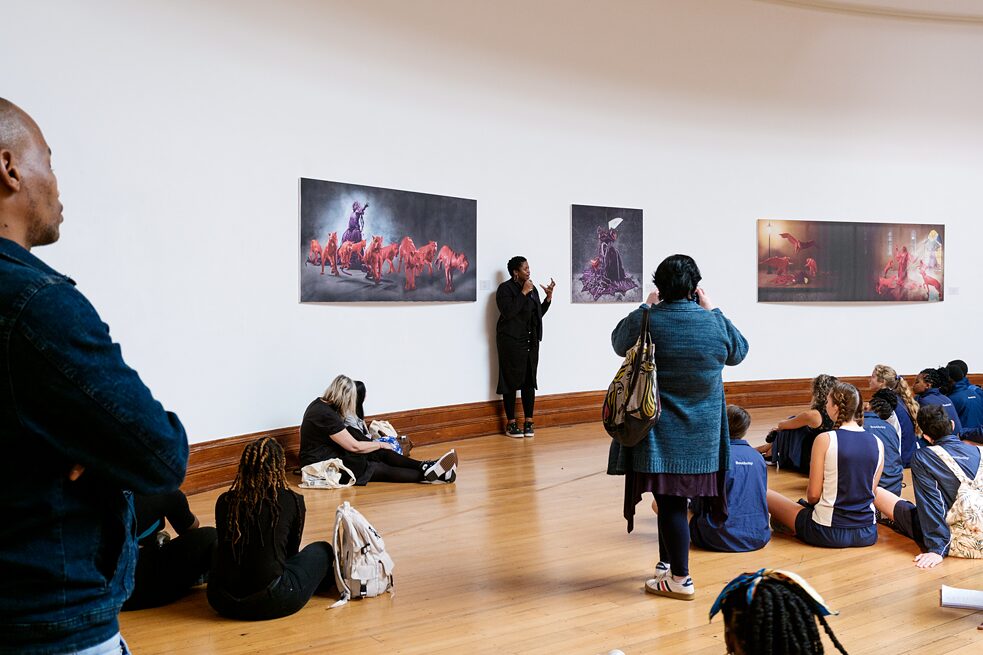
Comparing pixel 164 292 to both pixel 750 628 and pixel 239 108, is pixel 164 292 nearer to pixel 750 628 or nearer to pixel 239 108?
pixel 239 108

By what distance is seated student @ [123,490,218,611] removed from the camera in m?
5.52

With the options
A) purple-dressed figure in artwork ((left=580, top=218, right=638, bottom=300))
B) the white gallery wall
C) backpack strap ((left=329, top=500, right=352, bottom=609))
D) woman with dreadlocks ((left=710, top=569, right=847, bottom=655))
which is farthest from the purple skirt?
purple-dressed figure in artwork ((left=580, top=218, right=638, bottom=300))

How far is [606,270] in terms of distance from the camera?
47.8ft

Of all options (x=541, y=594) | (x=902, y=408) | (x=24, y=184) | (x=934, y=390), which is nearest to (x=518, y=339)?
(x=902, y=408)

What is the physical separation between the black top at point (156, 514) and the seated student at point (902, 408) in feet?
23.3

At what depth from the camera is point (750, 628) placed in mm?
2387

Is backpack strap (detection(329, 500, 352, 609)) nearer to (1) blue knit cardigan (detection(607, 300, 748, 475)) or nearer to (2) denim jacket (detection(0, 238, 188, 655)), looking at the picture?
(1) blue knit cardigan (detection(607, 300, 748, 475))

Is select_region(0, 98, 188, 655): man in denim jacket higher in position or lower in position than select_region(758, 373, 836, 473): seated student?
higher

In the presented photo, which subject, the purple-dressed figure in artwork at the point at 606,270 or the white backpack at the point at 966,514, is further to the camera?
the purple-dressed figure in artwork at the point at 606,270

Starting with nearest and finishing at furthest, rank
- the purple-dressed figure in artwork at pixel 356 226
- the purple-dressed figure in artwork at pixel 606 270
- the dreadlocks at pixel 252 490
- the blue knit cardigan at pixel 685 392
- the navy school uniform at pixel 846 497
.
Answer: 1. the dreadlocks at pixel 252 490
2. the blue knit cardigan at pixel 685 392
3. the navy school uniform at pixel 846 497
4. the purple-dressed figure in artwork at pixel 356 226
5. the purple-dressed figure in artwork at pixel 606 270

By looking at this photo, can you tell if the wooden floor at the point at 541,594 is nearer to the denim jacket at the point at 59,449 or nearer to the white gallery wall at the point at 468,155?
the white gallery wall at the point at 468,155

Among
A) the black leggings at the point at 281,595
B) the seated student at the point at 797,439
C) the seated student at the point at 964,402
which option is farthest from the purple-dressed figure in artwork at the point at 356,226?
the seated student at the point at 964,402

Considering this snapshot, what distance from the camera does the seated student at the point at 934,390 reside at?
35.1 feet

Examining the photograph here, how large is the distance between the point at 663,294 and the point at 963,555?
3.33m
